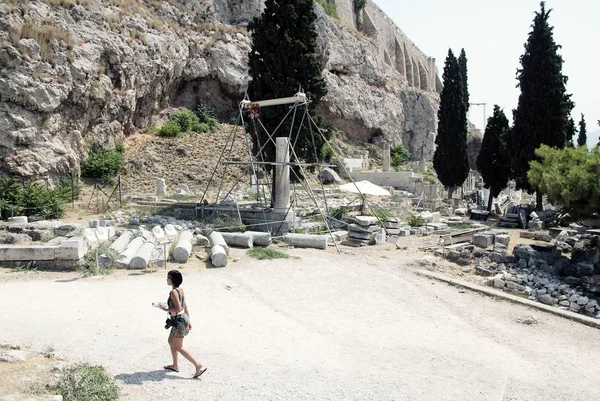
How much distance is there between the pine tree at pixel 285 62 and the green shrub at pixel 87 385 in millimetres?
16202

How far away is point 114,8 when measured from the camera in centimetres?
2931

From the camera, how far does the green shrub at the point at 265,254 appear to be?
42.6 ft

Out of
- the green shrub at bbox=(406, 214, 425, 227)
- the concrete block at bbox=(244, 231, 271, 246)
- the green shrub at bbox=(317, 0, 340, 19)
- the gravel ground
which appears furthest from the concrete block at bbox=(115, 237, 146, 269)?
the green shrub at bbox=(317, 0, 340, 19)

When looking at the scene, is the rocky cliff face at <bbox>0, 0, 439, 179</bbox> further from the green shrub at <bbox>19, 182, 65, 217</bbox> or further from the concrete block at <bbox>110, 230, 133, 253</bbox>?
the concrete block at <bbox>110, 230, 133, 253</bbox>

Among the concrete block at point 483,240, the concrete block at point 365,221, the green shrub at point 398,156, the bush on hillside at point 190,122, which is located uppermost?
the bush on hillside at point 190,122

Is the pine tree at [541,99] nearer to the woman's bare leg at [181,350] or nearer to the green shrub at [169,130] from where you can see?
the green shrub at [169,130]

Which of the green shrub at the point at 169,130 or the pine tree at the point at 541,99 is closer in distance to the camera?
the pine tree at the point at 541,99

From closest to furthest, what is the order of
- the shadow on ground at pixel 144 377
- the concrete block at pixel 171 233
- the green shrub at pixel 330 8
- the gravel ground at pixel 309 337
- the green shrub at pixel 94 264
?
the shadow on ground at pixel 144 377 < the gravel ground at pixel 309 337 < the green shrub at pixel 94 264 < the concrete block at pixel 171 233 < the green shrub at pixel 330 8

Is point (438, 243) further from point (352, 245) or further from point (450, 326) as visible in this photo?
point (450, 326)

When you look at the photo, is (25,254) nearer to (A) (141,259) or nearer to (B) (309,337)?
(A) (141,259)

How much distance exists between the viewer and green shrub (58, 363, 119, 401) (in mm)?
5121

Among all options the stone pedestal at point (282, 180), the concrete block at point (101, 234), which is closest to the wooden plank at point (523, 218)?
the stone pedestal at point (282, 180)

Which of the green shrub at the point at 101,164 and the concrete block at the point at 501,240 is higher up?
the green shrub at the point at 101,164

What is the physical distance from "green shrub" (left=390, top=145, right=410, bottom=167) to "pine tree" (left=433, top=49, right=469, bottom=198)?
15.7 meters
